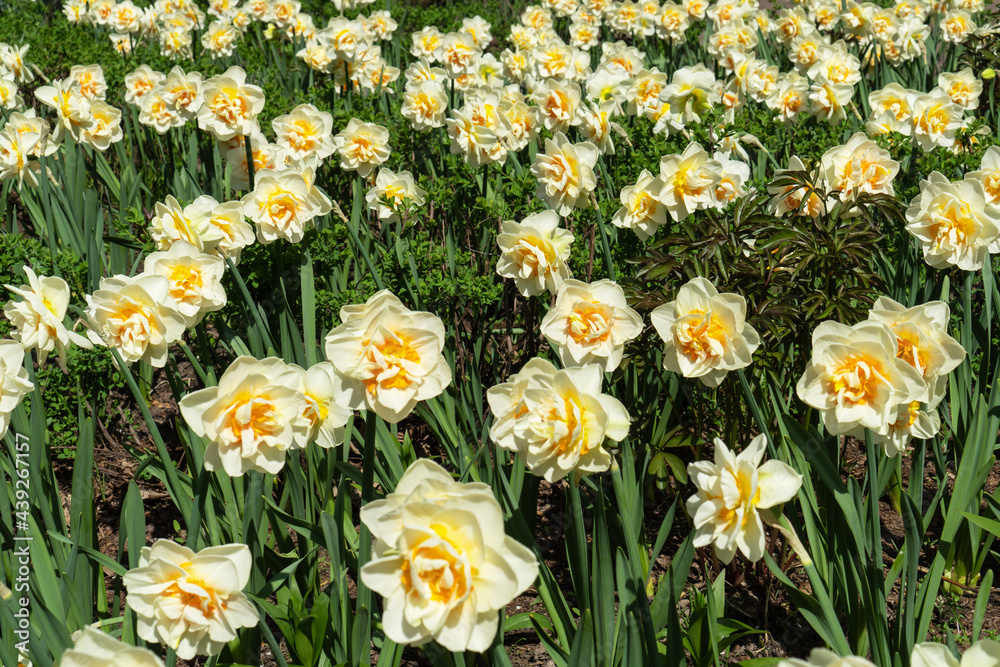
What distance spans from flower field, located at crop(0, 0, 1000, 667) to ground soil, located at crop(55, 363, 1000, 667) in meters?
0.01

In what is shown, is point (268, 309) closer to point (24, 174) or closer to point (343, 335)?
point (24, 174)

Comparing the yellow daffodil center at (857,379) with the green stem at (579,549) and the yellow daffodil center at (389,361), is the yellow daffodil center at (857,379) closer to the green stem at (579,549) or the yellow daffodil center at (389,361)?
the green stem at (579,549)

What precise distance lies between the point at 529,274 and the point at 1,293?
7.64 ft

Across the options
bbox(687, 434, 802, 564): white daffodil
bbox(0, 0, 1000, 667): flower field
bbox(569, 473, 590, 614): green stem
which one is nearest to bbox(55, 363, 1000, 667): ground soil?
bbox(0, 0, 1000, 667): flower field

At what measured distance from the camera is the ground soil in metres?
2.15

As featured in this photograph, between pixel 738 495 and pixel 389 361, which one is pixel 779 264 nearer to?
pixel 738 495

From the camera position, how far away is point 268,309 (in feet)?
9.44

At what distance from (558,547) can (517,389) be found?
1.24 meters

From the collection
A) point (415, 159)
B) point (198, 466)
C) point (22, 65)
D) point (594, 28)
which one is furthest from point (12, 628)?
point (594, 28)

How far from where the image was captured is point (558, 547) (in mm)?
2514

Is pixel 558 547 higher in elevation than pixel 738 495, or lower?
lower

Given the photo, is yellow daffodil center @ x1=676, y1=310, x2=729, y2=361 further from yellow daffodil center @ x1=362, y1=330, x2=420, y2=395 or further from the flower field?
yellow daffodil center @ x1=362, y1=330, x2=420, y2=395

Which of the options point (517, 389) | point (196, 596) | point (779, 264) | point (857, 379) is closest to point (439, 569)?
point (517, 389)

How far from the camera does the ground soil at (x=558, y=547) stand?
2152mm
